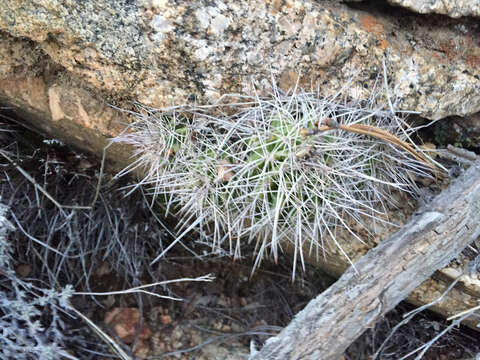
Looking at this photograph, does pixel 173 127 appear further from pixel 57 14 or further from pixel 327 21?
pixel 327 21

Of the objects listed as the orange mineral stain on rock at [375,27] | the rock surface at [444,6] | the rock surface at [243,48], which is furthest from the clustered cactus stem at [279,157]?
the rock surface at [444,6]

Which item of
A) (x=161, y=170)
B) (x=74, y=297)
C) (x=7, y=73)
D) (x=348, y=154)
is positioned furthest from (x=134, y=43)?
(x=74, y=297)

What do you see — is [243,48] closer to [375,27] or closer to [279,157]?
[279,157]

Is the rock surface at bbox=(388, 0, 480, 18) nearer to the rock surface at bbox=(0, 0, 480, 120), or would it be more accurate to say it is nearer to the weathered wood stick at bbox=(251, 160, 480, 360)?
the rock surface at bbox=(0, 0, 480, 120)

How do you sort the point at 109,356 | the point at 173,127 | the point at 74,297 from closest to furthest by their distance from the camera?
the point at 173,127 → the point at 109,356 → the point at 74,297

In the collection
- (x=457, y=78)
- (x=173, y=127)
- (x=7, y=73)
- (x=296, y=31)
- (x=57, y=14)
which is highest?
(x=457, y=78)

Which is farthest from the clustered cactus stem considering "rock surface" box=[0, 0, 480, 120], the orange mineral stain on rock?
the orange mineral stain on rock
